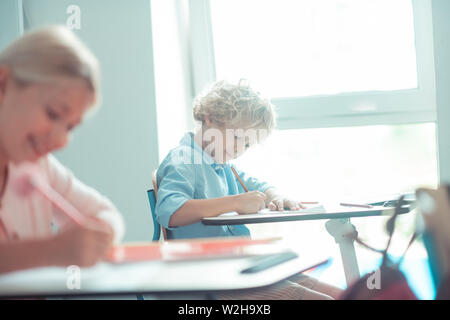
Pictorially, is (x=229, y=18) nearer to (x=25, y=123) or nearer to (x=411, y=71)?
(x=411, y=71)

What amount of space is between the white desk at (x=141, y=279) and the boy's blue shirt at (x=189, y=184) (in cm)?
37

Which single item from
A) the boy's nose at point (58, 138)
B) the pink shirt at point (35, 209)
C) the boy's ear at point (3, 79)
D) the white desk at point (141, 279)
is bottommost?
the white desk at point (141, 279)

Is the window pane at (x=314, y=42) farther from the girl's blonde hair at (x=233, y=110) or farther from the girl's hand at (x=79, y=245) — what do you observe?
the girl's hand at (x=79, y=245)

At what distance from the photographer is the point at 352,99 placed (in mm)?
1393

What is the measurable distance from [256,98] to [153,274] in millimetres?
692

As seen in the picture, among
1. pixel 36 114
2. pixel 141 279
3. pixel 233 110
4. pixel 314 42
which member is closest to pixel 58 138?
pixel 36 114

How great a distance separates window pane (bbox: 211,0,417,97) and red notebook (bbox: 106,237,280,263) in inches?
26.3

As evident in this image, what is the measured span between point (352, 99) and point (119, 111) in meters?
0.82

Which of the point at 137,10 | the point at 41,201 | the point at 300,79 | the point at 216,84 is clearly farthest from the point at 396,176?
the point at 41,201

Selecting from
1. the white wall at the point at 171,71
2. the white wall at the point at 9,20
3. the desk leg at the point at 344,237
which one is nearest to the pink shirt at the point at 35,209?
the white wall at the point at 9,20

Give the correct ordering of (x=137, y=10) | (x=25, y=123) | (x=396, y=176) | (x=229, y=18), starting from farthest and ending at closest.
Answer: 1. (x=229, y=18)
2. (x=396, y=176)
3. (x=137, y=10)
4. (x=25, y=123)

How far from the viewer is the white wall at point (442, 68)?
988 mm

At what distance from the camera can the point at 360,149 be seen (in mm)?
1139

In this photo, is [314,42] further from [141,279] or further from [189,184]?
[141,279]
